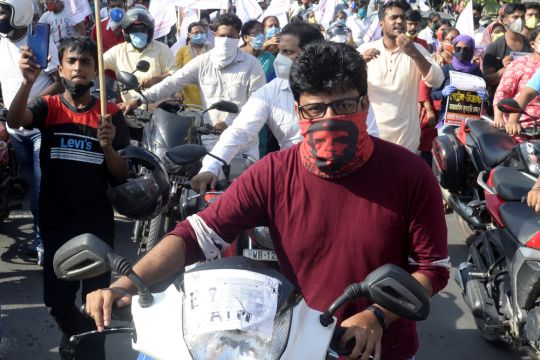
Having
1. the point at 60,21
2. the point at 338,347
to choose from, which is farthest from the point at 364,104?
the point at 60,21

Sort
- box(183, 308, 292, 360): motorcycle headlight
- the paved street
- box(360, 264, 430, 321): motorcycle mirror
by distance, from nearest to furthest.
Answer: box(183, 308, 292, 360): motorcycle headlight → box(360, 264, 430, 321): motorcycle mirror → the paved street

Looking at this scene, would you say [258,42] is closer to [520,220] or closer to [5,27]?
[5,27]

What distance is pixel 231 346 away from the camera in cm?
153

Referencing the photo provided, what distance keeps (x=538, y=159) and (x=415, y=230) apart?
253 centimetres

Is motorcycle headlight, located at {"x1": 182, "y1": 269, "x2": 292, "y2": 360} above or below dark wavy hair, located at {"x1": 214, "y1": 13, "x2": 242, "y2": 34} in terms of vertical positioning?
above

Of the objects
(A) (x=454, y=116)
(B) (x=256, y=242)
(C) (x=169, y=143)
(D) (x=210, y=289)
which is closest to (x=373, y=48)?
(A) (x=454, y=116)

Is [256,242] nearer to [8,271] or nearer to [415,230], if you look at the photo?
[415,230]

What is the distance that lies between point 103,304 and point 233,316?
0.47 m

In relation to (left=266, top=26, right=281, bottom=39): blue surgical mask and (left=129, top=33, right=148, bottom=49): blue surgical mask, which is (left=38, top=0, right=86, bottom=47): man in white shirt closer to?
(left=129, top=33, right=148, bottom=49): blue surgical mask

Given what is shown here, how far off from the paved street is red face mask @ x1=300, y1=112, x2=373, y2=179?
243cm

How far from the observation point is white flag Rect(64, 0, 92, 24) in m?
8.62

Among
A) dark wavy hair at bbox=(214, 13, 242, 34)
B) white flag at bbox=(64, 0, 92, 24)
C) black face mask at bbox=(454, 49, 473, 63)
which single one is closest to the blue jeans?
dark wavy hair at bbox=(214, 13, 242, 34)

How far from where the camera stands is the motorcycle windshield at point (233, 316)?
153cm

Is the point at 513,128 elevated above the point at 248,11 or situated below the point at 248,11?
above
